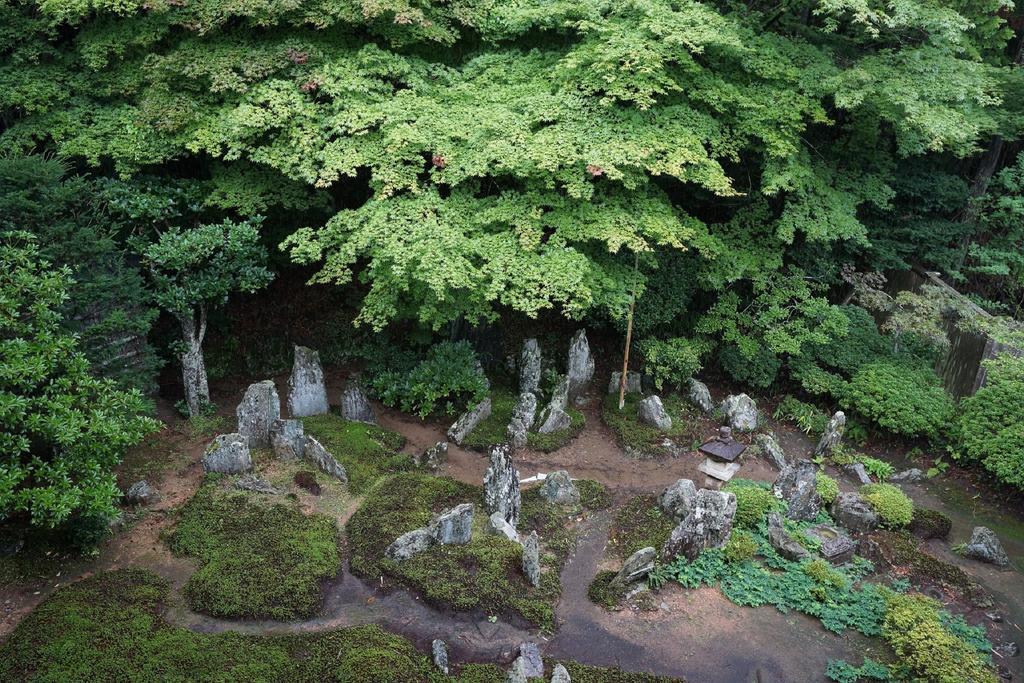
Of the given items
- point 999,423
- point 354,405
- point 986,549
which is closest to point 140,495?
point 354,405

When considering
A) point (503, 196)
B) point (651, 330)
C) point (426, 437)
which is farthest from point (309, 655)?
point (651, 330)

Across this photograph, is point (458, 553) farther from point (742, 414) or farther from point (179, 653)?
point (742, 414)

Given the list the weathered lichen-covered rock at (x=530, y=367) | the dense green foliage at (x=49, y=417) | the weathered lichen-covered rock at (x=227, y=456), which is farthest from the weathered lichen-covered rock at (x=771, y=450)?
the dense green foliage at (x=49, y=417)

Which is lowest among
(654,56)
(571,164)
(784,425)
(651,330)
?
(784,425)

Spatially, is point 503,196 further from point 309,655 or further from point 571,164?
point 309,655

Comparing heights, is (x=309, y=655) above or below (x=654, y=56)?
below

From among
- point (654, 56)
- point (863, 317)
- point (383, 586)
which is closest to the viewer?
point (383, 586)
